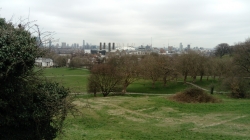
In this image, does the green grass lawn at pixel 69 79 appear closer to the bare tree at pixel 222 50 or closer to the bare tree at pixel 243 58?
the bare tree at pixel 243 58

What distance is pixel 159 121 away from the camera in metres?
16.0

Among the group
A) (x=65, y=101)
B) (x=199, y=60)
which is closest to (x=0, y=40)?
(x=65, y=101)

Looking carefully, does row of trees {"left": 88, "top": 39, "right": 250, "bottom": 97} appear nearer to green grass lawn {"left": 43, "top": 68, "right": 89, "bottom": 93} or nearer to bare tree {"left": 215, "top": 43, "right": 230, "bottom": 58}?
green grass lawn {"left": 43, "top": 68, "right": 89, "bottom": 93}

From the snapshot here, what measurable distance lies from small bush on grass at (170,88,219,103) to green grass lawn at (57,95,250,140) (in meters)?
1.27

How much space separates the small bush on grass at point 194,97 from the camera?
71.6 ft

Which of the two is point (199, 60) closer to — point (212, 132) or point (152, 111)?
point (152, 111)

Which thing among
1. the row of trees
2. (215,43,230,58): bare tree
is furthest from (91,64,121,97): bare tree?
(215,43,230,58): bare tree

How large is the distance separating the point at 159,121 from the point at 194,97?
25.3 ft

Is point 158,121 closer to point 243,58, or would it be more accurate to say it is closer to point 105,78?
point 105,78

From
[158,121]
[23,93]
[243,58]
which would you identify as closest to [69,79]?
[243,58]

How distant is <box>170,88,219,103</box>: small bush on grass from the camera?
2181 cm

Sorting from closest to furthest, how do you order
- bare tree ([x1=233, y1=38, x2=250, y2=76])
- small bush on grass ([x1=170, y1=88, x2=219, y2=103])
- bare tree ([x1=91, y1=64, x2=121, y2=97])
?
small bush on grass ([x1=170, y1=88, x2=219, y2=103])
bare tree ([x1=233, y1=38, x2=250, y2=76])
bare tree ([x1=91, y1=64, x2=121, y2=97])

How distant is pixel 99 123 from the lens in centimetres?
1578

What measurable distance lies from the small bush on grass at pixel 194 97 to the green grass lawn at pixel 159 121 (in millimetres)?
1267
